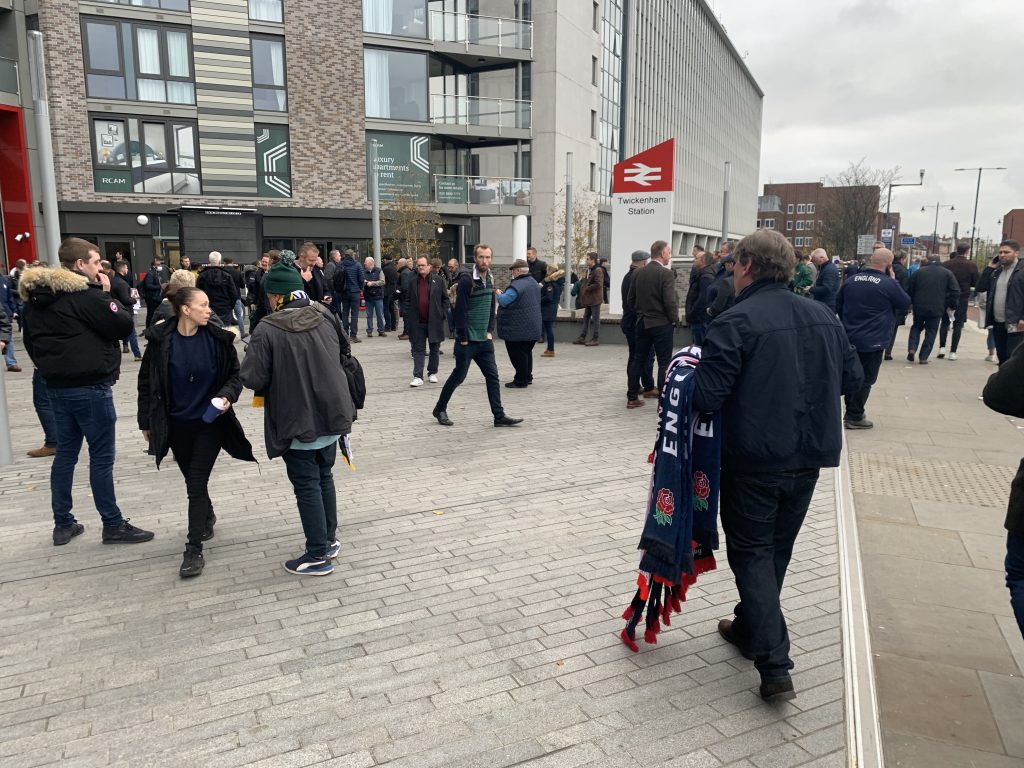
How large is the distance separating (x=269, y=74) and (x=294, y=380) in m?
26.5

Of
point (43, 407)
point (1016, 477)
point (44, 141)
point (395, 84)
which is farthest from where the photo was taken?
point (395, 84)

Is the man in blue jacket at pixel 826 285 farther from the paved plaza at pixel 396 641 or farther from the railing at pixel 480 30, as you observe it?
the railing at pixel 480 30

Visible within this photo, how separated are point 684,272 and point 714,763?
1412cm

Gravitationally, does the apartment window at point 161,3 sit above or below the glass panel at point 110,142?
above

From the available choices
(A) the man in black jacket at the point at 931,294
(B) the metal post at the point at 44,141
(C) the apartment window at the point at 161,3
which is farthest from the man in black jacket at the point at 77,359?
(C) the apartment window at the point at 161,3

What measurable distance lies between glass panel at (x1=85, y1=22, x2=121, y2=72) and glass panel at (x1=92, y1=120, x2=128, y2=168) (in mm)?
1747

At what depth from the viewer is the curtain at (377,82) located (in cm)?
2872

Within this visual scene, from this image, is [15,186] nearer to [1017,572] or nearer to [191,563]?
[191,563]

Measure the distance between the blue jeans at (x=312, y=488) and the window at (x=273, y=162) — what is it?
25.2 metres

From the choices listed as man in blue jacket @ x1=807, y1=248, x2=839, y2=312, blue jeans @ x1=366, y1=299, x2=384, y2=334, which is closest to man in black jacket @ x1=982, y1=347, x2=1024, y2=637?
man in blue jacket @ x1=807, y1=248, x2=839, y2=312

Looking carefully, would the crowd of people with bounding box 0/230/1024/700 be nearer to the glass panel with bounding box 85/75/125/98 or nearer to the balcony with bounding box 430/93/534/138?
the glass panel with bounding box 85/75/125/98

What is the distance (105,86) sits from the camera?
24969 mm

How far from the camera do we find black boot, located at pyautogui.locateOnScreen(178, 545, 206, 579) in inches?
180

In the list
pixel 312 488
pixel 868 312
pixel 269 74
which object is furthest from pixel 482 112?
pixel 312 488
